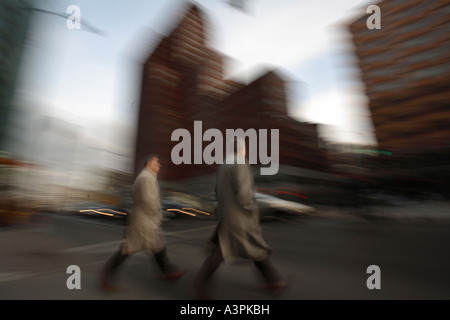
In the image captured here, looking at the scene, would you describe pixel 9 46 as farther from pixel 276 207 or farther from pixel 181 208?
pixel 276 207

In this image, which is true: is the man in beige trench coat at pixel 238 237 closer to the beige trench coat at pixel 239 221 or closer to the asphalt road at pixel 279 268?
the beige trench coat at pixel 239 221

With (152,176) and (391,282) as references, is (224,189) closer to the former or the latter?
(152,176)

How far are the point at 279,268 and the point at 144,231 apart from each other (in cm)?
197

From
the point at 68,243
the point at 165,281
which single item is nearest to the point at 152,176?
the point at 165,281

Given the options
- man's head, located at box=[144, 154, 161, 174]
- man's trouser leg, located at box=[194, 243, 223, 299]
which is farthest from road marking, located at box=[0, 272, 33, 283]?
man's trouser leg, located at box=[194, 243, 223, 299]

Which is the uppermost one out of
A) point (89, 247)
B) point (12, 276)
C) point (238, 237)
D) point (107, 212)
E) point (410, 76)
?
point (410, 76)

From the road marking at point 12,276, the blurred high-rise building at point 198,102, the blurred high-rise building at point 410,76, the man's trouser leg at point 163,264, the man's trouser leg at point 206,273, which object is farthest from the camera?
the blurred high-rise building at point 198,102

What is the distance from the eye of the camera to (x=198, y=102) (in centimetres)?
5944

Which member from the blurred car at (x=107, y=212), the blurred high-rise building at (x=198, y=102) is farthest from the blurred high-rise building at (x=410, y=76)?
the blurred high-rise building at (x=198, y=102)

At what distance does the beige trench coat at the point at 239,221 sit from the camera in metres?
2.68

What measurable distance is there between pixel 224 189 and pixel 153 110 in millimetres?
62978

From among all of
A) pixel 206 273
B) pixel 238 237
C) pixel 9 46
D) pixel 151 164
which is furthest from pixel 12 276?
pixel 9 46

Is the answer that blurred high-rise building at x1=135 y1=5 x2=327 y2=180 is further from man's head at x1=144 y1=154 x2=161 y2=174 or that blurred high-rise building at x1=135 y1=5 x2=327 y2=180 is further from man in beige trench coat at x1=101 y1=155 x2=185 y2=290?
man in beige trench coat at x1=101 y1=155 x2=185 y2=290

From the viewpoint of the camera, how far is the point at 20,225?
23.4 ft
